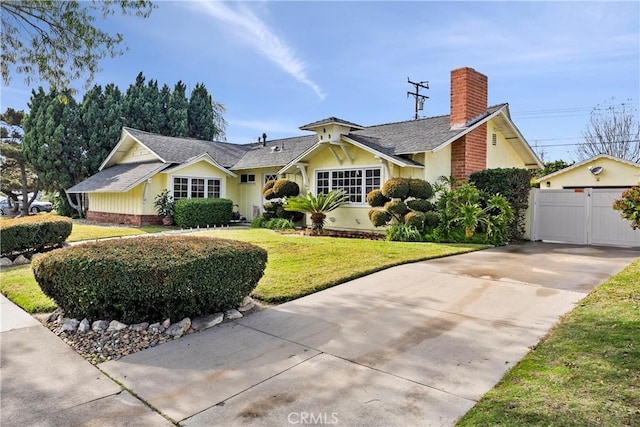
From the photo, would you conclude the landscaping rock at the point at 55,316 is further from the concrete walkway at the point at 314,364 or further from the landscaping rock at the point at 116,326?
the landscaping rock at the point at 116,326

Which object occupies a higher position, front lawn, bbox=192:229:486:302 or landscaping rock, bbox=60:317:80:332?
front lawn, bbox=192:229:486:302

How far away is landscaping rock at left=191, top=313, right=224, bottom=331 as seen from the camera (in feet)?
17.3

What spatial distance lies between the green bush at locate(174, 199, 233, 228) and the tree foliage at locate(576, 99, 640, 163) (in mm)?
26170

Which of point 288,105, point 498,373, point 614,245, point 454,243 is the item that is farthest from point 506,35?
point 288,105

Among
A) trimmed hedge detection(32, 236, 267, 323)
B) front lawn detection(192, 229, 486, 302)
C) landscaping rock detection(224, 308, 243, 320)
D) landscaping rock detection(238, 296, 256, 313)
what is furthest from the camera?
front lawn detection(192, 229, 486, 302)

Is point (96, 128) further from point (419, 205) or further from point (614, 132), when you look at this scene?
point (614, 132)

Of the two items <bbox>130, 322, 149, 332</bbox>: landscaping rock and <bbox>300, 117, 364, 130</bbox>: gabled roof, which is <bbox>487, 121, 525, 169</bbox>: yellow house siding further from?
<bbox>130, 322, 149, 332</bbox>: landscaping rock

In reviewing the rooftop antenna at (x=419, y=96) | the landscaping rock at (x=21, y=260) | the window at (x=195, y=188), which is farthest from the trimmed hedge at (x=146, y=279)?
the rooftop antenna at (x=419, y=96)

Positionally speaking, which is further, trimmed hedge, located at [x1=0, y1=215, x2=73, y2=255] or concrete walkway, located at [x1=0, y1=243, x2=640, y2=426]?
trimmed hedge, located at [x1=0, y1=215, x2=73, y2=255]

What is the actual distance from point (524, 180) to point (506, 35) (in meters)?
4.98

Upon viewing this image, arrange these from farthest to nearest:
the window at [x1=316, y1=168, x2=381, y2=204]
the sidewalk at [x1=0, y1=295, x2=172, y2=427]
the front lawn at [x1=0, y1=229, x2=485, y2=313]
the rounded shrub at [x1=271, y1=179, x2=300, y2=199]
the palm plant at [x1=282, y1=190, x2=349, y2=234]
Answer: the rounded shrub at [x1=271, y1=179, x2=300, y2=199] < the window at [x1=316, y1=168, x2=381, y2=204] < the palm plant at [x1=282, y1=190, x2=349, y2=234] < the front lawn at [x1=0, y1=229, x2=485, y2=313] < the sidewalk at [x1=0, y1=295, x2=172, y2=427]

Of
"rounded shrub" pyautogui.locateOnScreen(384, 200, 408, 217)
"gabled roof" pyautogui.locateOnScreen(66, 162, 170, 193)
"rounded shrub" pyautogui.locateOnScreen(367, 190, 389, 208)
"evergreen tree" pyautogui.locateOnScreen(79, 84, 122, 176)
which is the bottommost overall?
"rounded shrub" pyautogui.locateOnScreen(384, 200, 408, 217)

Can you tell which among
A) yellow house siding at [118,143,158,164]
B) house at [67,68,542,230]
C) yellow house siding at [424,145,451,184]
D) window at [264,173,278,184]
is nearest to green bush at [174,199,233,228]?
house at [67,68,542,230]

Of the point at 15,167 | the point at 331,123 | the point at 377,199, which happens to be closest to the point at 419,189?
the point at 377,199
